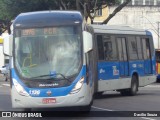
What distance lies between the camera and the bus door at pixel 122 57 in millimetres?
24062

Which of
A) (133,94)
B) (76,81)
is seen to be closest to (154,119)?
(76,81)

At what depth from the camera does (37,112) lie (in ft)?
57.2

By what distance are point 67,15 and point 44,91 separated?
2.44 meters

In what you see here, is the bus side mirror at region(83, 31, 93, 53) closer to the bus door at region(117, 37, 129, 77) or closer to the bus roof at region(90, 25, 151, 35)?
the bus roof at region(90, 25, 151, 35)

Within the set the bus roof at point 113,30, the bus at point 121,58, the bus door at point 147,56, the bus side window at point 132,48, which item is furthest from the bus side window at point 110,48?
the bus door at point 147,56

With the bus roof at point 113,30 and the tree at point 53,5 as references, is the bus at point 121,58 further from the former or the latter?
the tree at point 53,5

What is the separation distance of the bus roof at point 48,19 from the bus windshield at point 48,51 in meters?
0.15

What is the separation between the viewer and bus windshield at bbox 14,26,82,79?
52.1 feet

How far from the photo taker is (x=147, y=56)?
27.0 m

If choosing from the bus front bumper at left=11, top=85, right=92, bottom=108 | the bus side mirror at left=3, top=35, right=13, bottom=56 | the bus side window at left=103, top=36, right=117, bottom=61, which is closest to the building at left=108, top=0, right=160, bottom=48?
the bus side window at left=103, top=36, right=117, bottom=61

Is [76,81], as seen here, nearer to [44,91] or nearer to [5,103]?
[44,91]

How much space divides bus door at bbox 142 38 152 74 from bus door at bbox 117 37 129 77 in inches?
87.9

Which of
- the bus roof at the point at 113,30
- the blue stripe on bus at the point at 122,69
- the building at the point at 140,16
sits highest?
the bus roof at the point at 113,30

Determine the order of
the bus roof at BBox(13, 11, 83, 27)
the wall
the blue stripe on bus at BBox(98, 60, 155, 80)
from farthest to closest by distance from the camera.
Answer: the wall → the blue stripe on bus at BBox(98, 60, 155, 80) → the bus roof at BBox(13, 11, 83, 27)
